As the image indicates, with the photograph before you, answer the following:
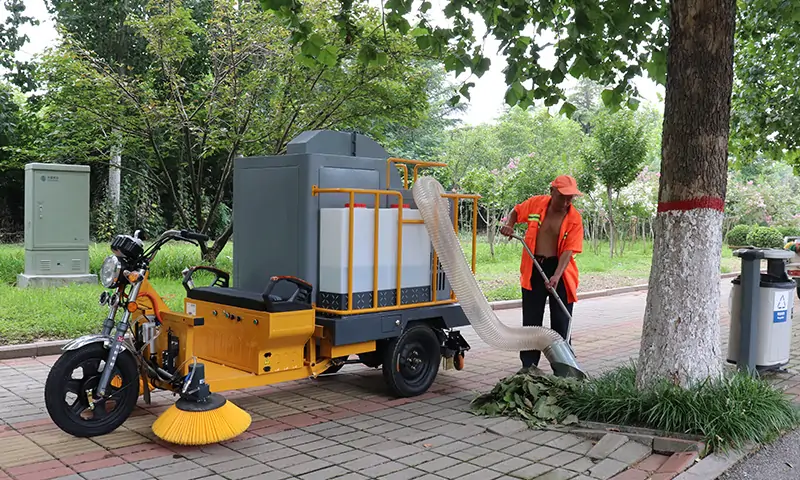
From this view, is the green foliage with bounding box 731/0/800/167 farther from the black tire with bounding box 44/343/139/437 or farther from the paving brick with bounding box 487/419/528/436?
the black tire with bounding box 44/343/139/437

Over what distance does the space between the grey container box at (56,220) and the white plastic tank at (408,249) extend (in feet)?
23.5

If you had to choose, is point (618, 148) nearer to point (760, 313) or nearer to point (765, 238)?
point (765, 238)

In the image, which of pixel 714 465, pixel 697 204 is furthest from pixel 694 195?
pixel 714 465

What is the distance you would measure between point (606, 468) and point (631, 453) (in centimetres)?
30

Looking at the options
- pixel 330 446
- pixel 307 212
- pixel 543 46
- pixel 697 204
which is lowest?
pixel 330 446

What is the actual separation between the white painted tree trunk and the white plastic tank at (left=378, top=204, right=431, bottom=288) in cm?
189

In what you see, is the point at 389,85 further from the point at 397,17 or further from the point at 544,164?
the point at 544,164

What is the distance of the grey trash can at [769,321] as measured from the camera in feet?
21.2

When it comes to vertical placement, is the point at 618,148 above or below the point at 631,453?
above

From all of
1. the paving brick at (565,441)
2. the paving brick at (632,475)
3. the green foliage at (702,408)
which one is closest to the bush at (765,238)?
the green foliage at (702,408)

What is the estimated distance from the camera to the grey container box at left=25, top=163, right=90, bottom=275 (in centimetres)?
1068

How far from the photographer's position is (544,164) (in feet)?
76.2

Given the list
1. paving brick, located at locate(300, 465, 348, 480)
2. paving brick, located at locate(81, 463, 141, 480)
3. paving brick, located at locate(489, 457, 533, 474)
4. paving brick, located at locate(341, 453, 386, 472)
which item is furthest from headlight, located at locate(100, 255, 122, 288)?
paving brick, located at locate(489, 457, 533, 474)

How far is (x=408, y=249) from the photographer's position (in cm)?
575
